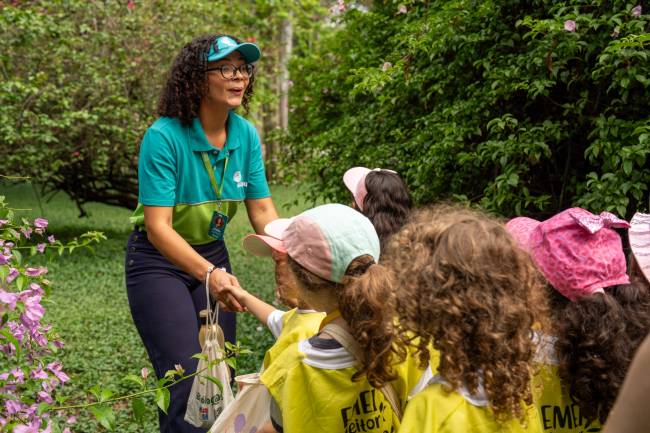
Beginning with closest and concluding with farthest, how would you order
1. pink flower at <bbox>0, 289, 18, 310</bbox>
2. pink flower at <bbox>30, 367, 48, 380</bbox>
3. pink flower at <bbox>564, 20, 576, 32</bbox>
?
pink flower at <bbox>0, 289, 18, 310</bbox>
pink flower at <bbox>30, 367, 48, 380</bbox>
pink flower at <bbox>564, 20, 576, 32</bbox>

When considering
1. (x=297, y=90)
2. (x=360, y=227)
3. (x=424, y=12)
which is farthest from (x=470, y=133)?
(x=297, y=90)

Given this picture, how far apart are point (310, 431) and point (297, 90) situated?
600cm

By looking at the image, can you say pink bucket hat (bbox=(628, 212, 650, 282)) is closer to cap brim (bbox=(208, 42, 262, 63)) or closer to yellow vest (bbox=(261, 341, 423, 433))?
yellow vest (bbox=(261, 341, 423, 433))

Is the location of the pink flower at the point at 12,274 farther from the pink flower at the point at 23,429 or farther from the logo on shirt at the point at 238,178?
the logo on shirt at the point at 238,178

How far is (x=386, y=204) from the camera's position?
3285 mm

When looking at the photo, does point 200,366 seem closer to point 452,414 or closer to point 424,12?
point 452,414

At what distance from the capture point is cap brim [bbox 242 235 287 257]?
262 centimetres

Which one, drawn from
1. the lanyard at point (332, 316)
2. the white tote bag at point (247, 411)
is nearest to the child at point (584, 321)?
the lanyard at point (332, 316)

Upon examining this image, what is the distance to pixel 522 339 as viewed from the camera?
2027 mm

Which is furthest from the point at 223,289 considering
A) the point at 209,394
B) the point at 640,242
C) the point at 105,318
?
the point at 105,318

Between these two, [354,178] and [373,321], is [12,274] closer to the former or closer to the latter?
[373,321]

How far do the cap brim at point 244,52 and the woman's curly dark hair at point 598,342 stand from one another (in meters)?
1.72

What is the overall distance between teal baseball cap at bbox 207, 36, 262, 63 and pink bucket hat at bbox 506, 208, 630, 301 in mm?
1541

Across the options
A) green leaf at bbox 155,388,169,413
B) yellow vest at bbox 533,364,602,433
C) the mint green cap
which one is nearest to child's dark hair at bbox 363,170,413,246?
the mint green cap
